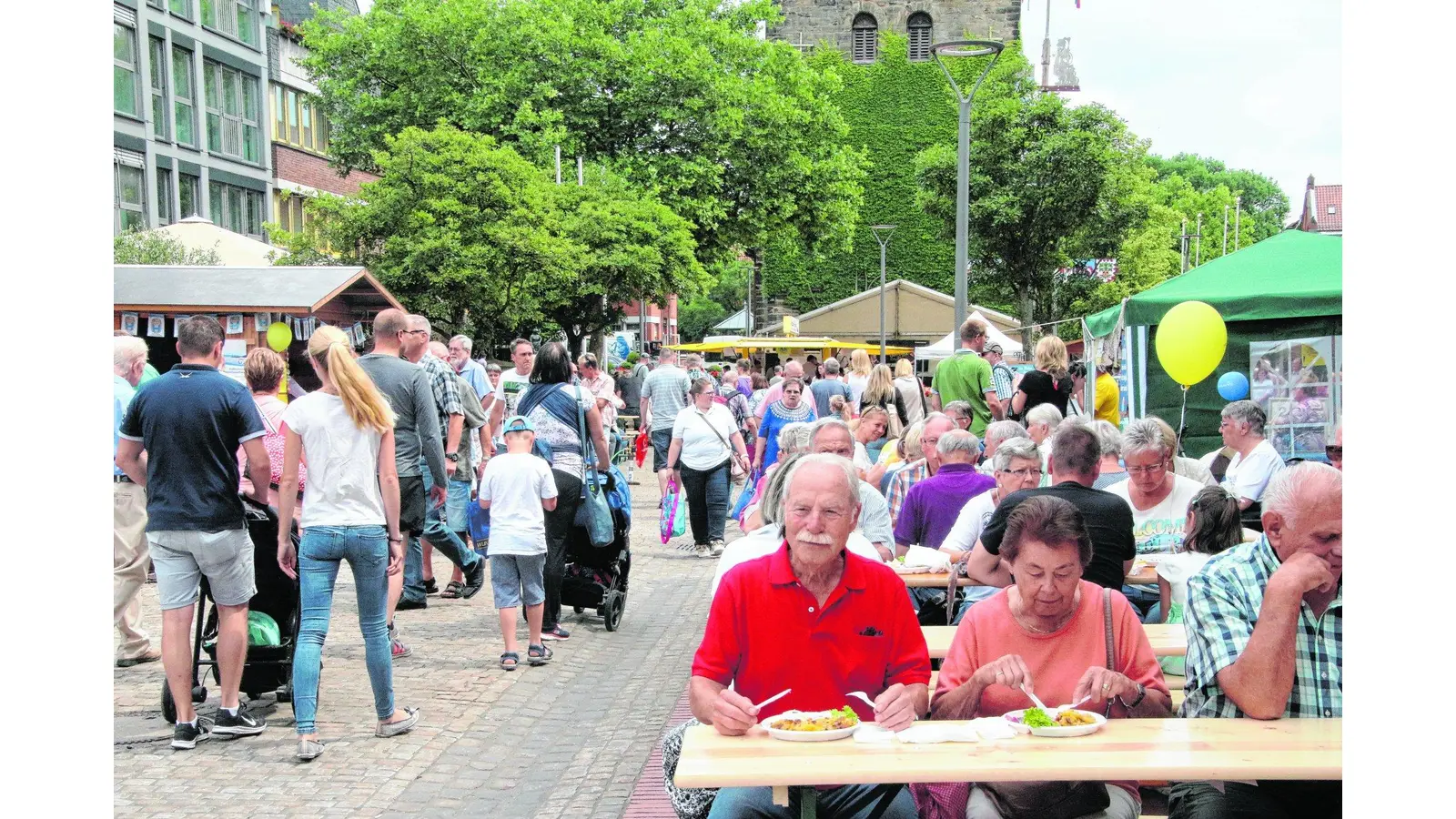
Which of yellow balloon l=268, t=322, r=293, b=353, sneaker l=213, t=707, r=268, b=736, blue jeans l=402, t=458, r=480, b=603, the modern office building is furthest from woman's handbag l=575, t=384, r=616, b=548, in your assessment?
the modern office building

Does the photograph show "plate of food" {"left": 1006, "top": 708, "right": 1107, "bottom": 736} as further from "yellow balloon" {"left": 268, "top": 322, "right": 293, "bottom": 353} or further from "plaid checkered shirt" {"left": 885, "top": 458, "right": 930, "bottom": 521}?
"yellow balloon" {"left": 268, "top": 322, "right": 293, "bottom": 353}

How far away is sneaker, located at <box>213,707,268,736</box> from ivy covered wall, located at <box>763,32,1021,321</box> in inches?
2212

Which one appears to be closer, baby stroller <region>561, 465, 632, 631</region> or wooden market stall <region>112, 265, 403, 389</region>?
baby stroller <region>561, 465, 632, 631</region>

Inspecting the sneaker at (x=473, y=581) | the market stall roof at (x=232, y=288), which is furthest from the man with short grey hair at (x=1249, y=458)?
the market stall roof at (x=232, y=288)

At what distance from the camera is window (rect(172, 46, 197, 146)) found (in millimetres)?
34156

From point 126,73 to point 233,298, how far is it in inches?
654

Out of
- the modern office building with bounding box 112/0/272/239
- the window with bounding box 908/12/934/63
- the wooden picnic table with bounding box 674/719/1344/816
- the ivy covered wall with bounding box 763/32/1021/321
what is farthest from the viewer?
the window with bounding box 908/12/934/63

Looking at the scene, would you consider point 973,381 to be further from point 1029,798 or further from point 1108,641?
point 1029,798

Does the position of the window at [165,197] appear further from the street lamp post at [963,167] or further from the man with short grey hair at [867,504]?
the man with short grey hair at [867,504]

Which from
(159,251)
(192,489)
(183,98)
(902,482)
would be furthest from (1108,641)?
(183,98)

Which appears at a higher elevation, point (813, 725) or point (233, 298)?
point (233, 298)

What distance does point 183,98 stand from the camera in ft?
114

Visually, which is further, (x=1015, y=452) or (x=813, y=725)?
(x=1015, y=452)

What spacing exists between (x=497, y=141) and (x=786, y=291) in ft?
92.7
